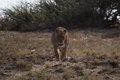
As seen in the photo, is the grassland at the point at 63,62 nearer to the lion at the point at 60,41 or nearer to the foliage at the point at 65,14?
the lion at the point at 60,41

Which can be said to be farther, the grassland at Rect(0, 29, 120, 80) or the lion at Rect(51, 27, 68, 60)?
the lion at Rect(51, 27, 68, 60)

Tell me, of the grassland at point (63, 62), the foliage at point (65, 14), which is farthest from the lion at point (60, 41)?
the foliage at point (65, 14)

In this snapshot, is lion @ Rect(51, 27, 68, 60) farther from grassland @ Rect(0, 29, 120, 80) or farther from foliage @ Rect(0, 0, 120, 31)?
foliage @ Rect(0, 0, 120, 31)

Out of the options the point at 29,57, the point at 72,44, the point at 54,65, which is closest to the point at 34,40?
the point at 72,44

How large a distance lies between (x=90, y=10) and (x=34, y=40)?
5668 mm

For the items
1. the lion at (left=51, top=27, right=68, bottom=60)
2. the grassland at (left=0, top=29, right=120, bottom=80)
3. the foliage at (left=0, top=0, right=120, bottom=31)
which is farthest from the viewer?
the foliage at (left=0, top=0, right=120, bottom=31)

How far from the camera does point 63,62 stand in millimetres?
11898

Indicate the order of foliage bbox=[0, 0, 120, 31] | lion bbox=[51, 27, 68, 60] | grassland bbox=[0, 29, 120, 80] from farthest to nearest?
1. foliage bbox=[0, 0, 120, 31]
2. lion bbox=[51, 27, 68, 60]
3. grassland bbox=[0, 29, 120, 80]

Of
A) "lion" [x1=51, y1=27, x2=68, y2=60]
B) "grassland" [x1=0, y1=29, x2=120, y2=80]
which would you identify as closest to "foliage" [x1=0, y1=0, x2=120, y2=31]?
"grassland" [x1=0, y1=29, x2=120, y2=80]

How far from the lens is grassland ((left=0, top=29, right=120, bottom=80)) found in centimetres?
1024

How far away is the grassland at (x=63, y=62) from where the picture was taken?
10.2 m

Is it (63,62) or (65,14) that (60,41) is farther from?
(65,14)

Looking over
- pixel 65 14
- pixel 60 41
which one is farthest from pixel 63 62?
pixel 65 14

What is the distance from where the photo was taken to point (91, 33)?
19156 millimetres
